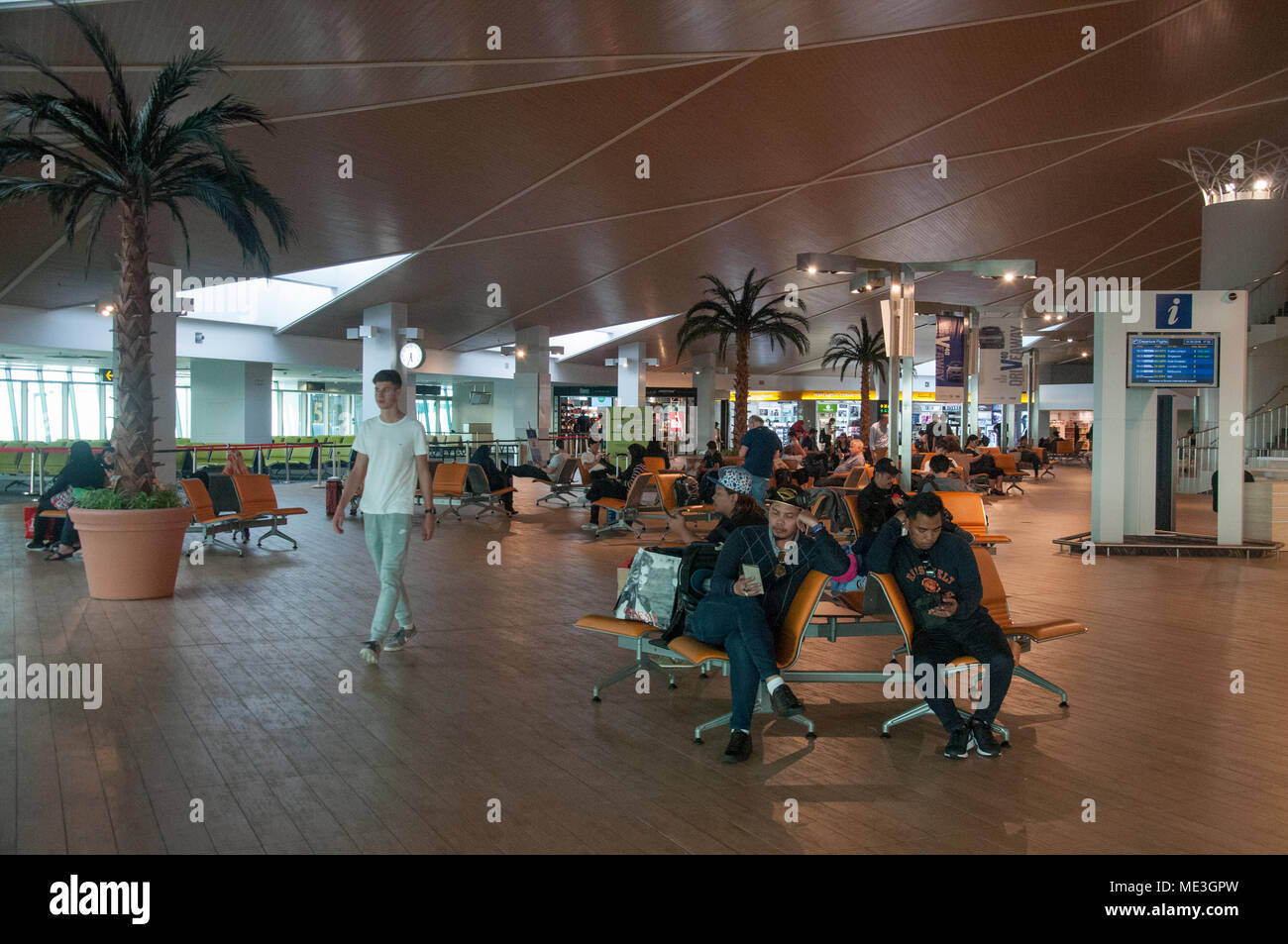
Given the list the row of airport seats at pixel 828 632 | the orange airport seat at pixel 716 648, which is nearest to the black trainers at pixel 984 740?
the row of airport seats at pixel 828 632

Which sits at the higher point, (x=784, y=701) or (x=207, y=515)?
(x=207, y=515)

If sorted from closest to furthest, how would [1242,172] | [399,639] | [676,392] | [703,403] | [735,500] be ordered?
[735,500] → [399,639] → [1242,172] → [703,403] → [676,392]

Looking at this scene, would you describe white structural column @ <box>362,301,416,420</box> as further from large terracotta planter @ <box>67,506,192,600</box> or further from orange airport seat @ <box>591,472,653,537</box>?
large terracotta planter @ <box>67,506,192,600</box>

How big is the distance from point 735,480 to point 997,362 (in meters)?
21.5

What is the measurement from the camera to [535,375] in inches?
1217

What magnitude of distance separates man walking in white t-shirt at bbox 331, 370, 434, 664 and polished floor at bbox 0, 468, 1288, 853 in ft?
1.36

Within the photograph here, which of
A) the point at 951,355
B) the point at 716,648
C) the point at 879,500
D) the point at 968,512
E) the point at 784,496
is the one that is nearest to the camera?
the point at 716,648

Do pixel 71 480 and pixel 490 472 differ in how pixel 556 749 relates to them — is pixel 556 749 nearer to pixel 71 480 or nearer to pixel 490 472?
pixel 71 480

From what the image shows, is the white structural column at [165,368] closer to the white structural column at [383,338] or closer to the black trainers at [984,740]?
the white structural column at [383,338]

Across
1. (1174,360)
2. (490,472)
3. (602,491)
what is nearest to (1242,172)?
(1174,360)

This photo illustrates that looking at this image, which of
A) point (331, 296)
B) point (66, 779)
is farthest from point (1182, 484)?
point (66, 779)

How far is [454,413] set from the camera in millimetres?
43438
